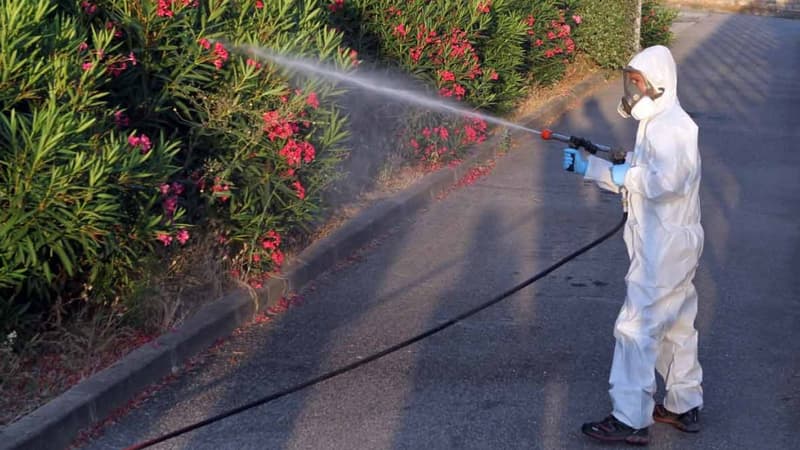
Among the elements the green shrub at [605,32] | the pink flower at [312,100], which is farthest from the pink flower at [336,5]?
the green shrub at [605,32]

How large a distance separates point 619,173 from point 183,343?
8.22ft

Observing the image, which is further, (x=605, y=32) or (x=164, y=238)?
(x=605, y=32)

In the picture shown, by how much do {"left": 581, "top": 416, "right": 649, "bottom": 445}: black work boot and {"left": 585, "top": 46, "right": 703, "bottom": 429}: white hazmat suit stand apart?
0.11 ft

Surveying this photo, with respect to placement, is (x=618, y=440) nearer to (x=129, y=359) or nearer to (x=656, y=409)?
(x=656, y=409)

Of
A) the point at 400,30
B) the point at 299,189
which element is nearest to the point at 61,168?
the point at 299,189

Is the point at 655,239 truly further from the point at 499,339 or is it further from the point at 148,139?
Result: the point at 148,139

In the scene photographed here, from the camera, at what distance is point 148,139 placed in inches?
246

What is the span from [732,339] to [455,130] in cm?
494

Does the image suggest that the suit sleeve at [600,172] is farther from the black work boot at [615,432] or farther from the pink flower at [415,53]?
the pink flower at [415,53]

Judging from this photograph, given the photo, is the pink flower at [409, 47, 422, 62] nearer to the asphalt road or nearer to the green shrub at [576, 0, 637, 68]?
the asphalt road

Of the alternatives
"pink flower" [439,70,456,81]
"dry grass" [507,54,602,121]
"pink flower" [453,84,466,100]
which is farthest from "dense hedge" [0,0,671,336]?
"dry grass" [507,54,602,121]

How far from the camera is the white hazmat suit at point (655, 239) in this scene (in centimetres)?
533

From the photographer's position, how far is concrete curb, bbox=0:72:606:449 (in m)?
5.28

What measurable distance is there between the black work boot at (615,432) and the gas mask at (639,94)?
142 centimetres
